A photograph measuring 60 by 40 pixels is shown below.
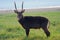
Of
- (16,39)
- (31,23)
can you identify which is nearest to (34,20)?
(31,23)

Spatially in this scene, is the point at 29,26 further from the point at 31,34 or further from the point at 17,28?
the point at 17,28

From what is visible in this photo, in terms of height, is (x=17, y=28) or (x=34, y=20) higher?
(x=34, y=20)

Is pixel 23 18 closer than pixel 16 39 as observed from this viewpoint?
No

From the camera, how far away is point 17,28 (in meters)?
15.8

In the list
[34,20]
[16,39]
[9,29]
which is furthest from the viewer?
[9,29]

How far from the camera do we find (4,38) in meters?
13.0

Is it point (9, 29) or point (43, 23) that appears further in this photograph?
point (9, 29)

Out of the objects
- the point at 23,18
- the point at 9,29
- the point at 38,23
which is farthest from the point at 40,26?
the point at 9,29

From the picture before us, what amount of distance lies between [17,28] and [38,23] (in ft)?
9.24

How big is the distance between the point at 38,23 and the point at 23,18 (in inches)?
35.1

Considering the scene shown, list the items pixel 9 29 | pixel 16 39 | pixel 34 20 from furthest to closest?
pixel 9 29 < pixel 34 20 < pixel 16 39

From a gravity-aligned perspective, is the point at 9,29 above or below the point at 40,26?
below

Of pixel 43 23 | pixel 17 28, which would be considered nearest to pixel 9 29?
pixel 17 28

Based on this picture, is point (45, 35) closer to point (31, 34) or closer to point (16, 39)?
point (31, 34)
